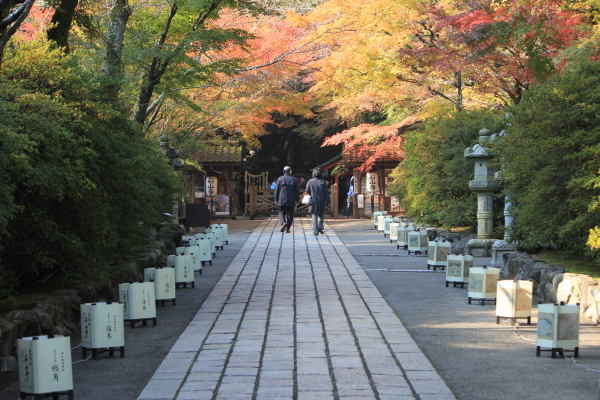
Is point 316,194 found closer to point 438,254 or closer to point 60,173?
point 438,254

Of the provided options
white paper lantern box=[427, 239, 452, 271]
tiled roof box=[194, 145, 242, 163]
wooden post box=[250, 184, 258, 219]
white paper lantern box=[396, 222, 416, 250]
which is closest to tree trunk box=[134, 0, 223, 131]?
white paper lantern box=[396, 222, 416, 250]

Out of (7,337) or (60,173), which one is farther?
(60,173)

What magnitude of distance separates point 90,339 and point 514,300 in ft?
13.0

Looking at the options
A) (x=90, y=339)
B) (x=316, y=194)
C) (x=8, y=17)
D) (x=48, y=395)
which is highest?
(x=8, y=17)

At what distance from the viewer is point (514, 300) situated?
723 cm

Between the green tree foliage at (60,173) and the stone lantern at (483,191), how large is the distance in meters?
6.42

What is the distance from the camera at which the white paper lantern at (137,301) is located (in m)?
7.37

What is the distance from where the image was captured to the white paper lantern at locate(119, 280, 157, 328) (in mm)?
7370

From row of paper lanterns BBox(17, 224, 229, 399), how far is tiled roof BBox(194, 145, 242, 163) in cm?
1988

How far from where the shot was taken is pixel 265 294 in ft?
30.9

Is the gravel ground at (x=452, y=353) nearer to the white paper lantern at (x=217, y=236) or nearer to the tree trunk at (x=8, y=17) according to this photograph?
the tree trunk at (x=8, y=17)

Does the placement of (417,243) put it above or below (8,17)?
below

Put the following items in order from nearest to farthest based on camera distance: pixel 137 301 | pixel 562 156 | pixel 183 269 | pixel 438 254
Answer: pixel 137 301, pixel 562 156, pixel 183 269, pixel 438 254

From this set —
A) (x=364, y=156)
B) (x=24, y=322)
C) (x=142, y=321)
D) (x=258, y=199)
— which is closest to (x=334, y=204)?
(x=258, y=199)
